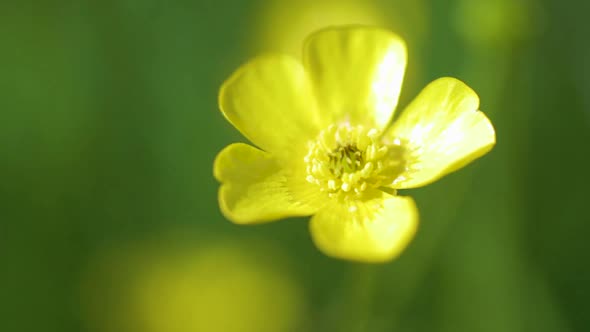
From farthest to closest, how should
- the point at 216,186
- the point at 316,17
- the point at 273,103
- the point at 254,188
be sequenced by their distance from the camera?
1. the point at 316,17
2. the point at 216,186
3. the point at 273,103
4. the point at 254,188

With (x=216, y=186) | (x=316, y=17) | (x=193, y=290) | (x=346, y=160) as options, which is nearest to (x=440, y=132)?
(x=346, y=160)

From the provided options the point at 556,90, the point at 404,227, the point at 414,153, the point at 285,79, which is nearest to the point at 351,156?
the point at 414,153

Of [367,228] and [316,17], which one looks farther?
[316,17]

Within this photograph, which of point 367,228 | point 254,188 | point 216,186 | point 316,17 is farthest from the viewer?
point 316,17

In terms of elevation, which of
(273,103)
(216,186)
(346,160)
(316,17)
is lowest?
(216,186)

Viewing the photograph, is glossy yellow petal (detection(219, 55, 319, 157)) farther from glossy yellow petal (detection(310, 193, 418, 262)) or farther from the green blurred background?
the green blurred background

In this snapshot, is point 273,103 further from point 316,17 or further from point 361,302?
point 316,17

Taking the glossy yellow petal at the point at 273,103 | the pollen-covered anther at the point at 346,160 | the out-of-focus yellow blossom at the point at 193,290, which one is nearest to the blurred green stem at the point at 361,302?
the pollen-covered anther at the point at 346,160
